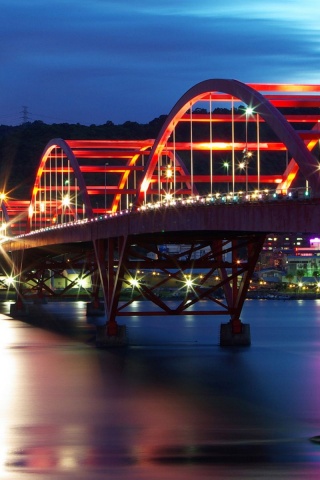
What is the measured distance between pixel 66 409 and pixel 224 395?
23.5 feet

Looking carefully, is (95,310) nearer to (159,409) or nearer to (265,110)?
(265,110)

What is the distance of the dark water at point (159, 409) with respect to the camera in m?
40.5

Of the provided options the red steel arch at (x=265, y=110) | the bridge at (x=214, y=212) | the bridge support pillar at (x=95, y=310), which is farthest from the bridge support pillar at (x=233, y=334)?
the bridge support pillar at (x=95, y=310)

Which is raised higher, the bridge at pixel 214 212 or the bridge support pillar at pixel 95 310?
the bridge at pixel 214 212

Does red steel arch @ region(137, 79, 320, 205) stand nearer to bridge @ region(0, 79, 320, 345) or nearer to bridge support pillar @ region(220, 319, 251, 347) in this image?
bridge @ region(0, 79, 320, 345)

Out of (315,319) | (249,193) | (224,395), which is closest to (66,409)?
(224,395)

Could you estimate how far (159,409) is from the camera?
5272 cm

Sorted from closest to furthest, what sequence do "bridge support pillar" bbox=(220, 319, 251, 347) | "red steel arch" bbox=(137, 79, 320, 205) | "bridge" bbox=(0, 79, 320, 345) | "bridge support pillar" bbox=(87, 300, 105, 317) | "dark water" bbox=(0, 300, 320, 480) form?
"dark water" bbox=(0, 300, 320, 480) → "red steel arch" bbox=(137, 79, 320, 205) → "bridge" bbox=(0, 79, 320, 345) → "bridge support pillar" bbox=(220, 319, 251, 347) → "bridge support pillar" bbox=(87, 300, 105, 317)

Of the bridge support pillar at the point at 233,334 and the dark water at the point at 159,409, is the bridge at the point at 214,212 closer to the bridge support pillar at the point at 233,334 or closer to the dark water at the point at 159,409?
the bridge support pillar at the point at 233,334

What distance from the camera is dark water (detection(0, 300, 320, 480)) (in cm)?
4050

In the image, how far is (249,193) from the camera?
186 ft

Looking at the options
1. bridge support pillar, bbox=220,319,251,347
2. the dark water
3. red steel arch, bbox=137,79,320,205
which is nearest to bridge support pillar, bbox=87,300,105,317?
the dark water

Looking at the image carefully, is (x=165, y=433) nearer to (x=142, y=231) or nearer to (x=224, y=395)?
(x=224, y=395)

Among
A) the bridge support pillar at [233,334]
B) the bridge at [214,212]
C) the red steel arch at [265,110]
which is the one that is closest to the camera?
the red steel arch at [265,110]
